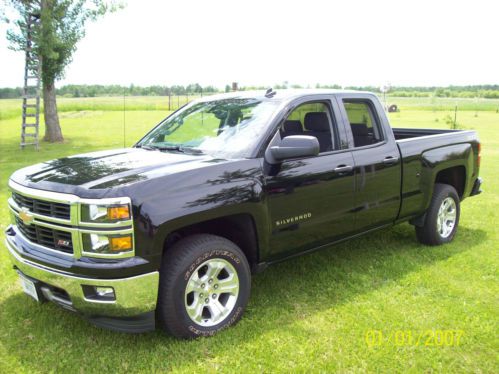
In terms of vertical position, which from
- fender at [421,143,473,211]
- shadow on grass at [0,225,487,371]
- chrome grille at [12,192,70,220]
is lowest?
shadow on grass at [0,225,487,371]

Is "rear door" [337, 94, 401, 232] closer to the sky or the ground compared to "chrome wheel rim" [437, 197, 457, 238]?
closer to the sky

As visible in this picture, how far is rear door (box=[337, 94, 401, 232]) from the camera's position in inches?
179

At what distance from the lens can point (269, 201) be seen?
3752mm

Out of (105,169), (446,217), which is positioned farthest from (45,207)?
(446,217)

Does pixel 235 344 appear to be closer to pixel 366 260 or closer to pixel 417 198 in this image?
pixel 366 260

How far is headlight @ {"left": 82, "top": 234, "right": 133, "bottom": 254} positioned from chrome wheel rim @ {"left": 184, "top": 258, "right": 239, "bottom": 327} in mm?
567

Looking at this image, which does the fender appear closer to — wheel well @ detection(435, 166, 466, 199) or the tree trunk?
wheel well @ detection(435, 166, 466, 199)

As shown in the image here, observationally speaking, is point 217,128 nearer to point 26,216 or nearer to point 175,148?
point 175,148

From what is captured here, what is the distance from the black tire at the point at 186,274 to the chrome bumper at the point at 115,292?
118 mm

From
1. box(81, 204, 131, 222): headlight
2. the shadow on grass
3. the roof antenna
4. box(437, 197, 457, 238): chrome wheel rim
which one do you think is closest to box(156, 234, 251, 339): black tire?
the shadow on grass

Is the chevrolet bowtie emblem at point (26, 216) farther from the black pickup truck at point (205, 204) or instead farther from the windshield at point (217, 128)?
the windshield at point (217, 128)

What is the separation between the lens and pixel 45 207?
3.28 meters

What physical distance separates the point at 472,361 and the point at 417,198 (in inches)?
A: 88.3

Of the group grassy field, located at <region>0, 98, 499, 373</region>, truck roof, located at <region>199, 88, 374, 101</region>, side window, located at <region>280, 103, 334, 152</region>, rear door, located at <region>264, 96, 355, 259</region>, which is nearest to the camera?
grassy field, located at <region>0, 98, 499, 373</region>
